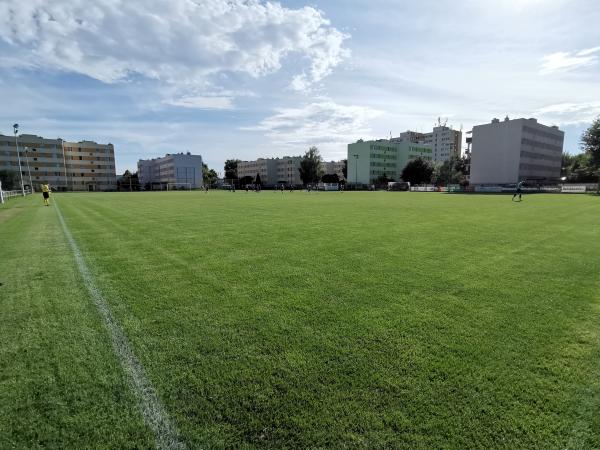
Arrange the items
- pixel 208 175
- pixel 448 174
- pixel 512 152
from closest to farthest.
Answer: pixel 512 152 < pixel 448 174 < pixel 208 175

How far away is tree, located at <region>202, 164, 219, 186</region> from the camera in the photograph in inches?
6242

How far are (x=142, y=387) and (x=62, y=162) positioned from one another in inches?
5040

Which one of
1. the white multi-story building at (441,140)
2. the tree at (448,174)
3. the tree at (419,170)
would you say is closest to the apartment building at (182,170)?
the tree at (419,170)

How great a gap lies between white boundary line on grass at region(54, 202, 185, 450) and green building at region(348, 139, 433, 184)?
119 meters

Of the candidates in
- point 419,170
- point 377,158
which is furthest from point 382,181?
point 419,170

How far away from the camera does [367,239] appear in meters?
10.9

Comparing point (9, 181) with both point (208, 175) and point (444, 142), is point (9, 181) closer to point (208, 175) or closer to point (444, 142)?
point (208, 175)

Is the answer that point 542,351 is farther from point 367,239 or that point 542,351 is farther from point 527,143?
point 527,143

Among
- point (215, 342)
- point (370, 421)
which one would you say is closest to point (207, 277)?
point (215, 342)

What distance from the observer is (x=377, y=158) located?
4995 inches

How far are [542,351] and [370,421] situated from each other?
8.08 ft

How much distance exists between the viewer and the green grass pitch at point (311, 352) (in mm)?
2707

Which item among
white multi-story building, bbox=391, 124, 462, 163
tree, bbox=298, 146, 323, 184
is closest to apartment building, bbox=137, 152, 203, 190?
tree, bbox=298, 146, 323, 184

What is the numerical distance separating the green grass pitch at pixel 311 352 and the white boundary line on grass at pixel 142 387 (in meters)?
0.06
